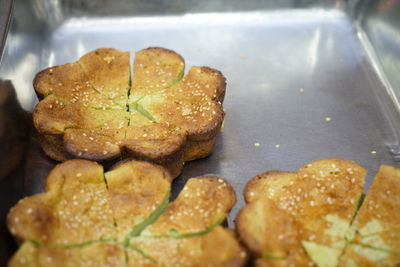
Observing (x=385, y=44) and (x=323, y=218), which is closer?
(x=323, y=218)

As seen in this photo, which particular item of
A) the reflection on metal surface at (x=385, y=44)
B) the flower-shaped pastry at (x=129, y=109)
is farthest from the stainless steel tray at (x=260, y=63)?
the flower-shaped pastry at (x=129, y=109)

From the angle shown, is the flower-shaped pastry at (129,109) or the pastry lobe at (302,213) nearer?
the pastry lobe at (302,213)

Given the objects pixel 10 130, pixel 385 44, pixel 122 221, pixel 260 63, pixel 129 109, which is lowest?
pixel 122 221

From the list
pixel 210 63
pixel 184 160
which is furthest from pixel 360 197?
pixel 210 63

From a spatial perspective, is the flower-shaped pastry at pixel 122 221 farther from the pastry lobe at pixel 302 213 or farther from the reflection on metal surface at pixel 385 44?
the reflection on metal surface at pixel 385 44

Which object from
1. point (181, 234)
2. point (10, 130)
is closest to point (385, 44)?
point (181, 234)

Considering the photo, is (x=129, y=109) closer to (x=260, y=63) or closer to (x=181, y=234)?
(x=181, y=234)

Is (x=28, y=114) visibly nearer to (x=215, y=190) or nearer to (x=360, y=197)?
(x=215, y=190)
